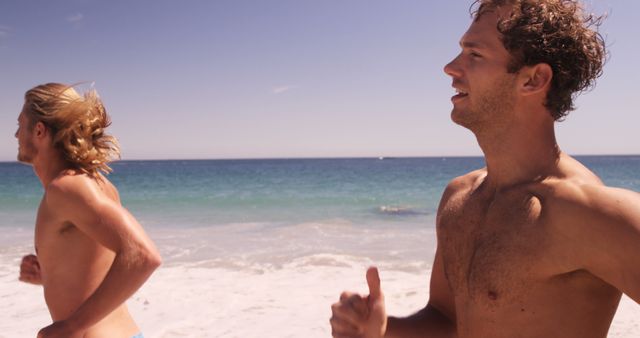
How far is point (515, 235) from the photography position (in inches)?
69.2

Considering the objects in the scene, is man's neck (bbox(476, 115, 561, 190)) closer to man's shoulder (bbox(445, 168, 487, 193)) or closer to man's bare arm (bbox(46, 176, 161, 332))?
man's shoulder (bbox(445, 168, 487, 193))

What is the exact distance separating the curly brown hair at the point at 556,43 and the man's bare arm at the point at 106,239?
1.60 m

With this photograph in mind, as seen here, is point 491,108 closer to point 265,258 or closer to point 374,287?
point 374,287

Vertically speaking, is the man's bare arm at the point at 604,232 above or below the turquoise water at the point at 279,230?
above

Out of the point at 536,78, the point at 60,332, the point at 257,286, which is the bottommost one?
the point at 257,286

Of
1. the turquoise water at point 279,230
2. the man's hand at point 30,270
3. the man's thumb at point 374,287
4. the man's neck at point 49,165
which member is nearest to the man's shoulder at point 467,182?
the man's thumb at point 374,287

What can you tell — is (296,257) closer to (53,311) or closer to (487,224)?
(53,311)

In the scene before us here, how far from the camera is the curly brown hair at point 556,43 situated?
190cm

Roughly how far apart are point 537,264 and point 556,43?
0.81m

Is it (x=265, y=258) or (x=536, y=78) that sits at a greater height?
(x=536, y=78)

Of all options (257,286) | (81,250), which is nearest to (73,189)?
(81,250)

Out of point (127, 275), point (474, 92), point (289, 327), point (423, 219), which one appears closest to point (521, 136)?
point (474, 92)

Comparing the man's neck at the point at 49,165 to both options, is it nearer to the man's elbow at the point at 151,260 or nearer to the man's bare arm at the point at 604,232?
the man's elbow at the point at 151,260

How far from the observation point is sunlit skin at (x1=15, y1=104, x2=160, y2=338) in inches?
86.5
